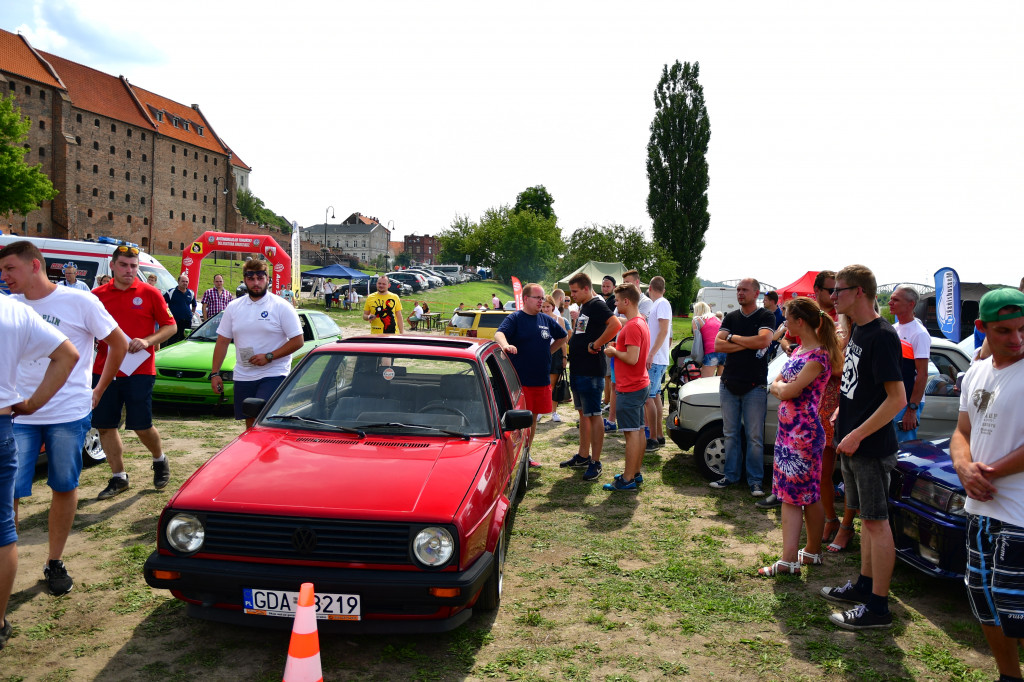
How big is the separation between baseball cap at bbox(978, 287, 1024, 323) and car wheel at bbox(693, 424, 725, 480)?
4204 mm

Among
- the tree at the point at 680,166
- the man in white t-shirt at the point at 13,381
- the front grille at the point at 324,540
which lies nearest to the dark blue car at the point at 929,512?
the front grille at the point at 324,540

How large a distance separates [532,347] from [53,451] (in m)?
4.13

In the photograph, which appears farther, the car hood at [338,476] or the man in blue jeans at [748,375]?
the man in blue jeans at [748,375]

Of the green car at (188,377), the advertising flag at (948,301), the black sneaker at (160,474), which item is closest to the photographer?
the black sneaker at (160,474)

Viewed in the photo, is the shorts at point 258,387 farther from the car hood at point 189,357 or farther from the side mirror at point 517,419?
the car hood at point 189,357

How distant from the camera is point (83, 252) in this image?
12.9 m

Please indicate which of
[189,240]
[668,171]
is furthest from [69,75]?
[668,171]

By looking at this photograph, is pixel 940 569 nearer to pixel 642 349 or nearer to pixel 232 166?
pixel 642 349

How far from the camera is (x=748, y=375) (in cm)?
609

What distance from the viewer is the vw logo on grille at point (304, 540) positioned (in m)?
3.04

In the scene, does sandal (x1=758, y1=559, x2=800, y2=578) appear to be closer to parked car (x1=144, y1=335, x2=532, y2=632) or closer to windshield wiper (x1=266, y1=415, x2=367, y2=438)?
parked car (x1=144, y1=335, x2=532, y2=632)

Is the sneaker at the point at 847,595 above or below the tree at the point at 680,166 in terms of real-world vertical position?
below

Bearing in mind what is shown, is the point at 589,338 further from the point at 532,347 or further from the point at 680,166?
the point at 680,166

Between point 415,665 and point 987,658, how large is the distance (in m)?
2.96
